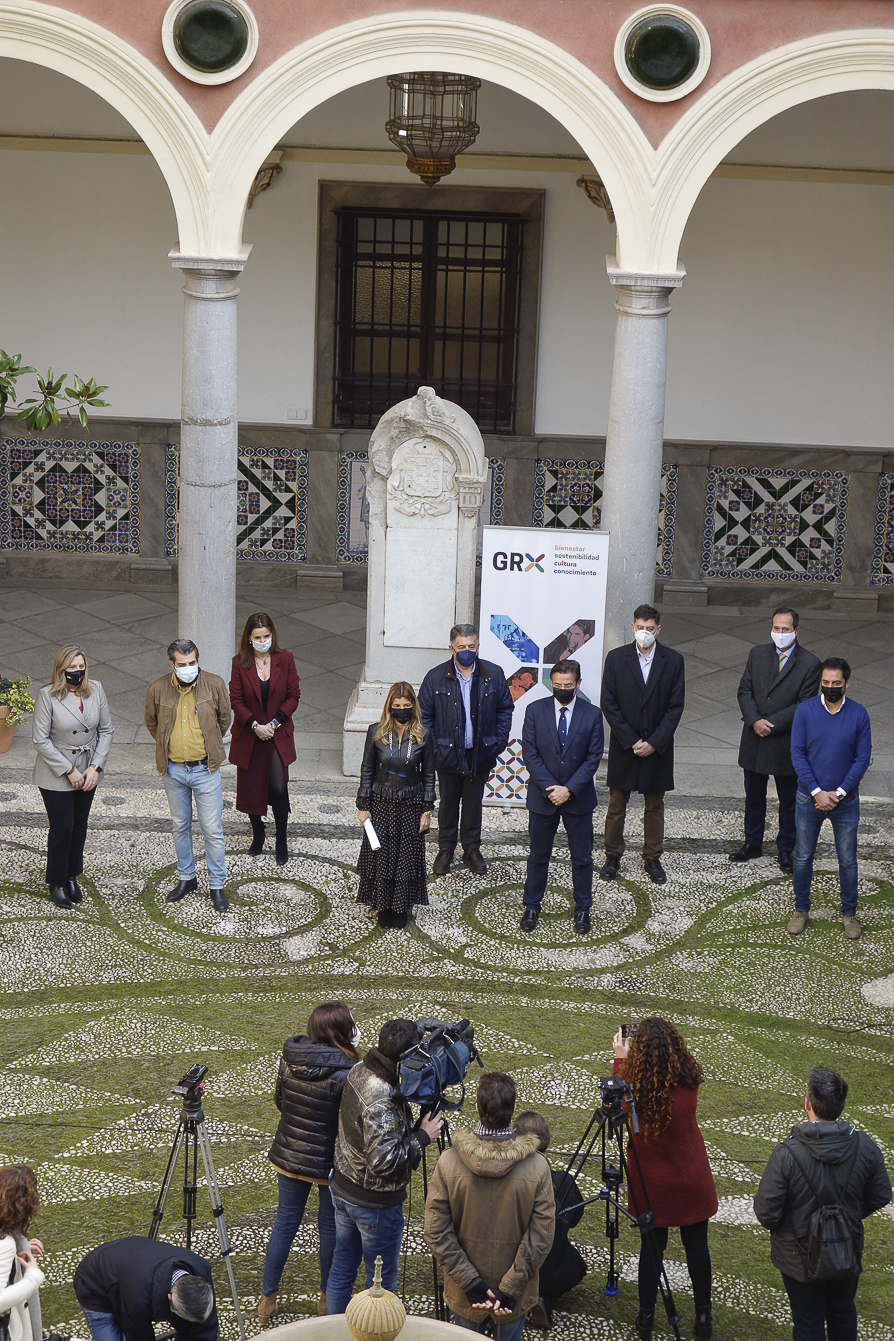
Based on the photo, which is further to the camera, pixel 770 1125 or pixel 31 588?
pixel 31 588

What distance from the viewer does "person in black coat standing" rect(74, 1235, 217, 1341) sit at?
430cm

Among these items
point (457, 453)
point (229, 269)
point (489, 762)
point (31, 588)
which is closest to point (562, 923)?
point (489, 762)

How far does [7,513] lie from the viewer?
1319 cm

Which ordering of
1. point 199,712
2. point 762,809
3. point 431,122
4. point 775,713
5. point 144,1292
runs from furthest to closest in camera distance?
point 431,122 < point 762,809 < point 775,713 < point 199,712 < point 144,1292

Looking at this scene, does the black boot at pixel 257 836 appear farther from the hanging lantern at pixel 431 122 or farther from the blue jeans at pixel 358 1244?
the hanging lantern at pixel 431 122

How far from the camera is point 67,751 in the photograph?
25.4 ft

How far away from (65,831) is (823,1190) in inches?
172

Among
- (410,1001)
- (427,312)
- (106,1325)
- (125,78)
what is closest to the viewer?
(106,1325)

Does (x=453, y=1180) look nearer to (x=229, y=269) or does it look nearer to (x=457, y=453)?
(x=457, y=453)

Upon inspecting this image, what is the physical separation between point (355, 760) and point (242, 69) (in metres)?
3.96

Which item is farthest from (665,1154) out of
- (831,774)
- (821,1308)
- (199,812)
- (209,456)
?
(209,456)

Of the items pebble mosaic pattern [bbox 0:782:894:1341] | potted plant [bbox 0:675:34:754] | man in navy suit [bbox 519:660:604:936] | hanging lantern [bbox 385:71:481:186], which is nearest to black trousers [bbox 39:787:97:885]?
pebble mosaic pattern [bbox 0:782:894:1341]

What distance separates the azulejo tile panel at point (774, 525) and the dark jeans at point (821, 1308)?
8.75 meters

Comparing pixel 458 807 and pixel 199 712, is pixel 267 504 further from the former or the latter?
pixel 199 712
